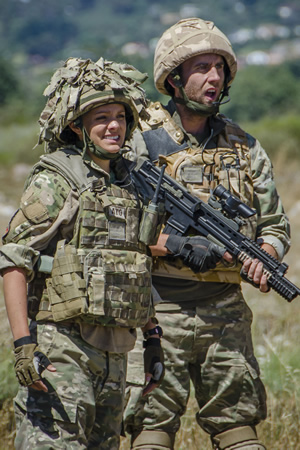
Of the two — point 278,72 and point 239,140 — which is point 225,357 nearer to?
point 239,140

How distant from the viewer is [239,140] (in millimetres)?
4836

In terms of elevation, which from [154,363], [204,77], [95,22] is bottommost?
[154,363]

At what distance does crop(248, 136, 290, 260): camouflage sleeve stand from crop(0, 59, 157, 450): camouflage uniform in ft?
3.90

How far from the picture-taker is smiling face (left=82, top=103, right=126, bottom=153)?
383 centimetres

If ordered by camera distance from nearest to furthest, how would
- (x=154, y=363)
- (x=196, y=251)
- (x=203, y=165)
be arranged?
(x=154, y=363)
(x=196, y=251)
(x=203, y=165)

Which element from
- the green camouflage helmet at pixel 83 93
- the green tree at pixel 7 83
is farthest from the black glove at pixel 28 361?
the green tree at pixel 7 83

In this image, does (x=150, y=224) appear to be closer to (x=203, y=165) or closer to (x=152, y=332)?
(x=152, y=332)

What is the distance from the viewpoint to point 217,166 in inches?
185

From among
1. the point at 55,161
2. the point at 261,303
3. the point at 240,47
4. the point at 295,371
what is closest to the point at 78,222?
the point at 55,161

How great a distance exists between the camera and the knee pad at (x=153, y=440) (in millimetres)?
4566

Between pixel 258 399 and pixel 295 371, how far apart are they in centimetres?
106

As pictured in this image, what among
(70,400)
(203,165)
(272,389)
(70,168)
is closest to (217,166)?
(203,165)

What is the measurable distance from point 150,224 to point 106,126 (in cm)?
48

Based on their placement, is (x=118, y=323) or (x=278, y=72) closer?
(x=118, y=323)
